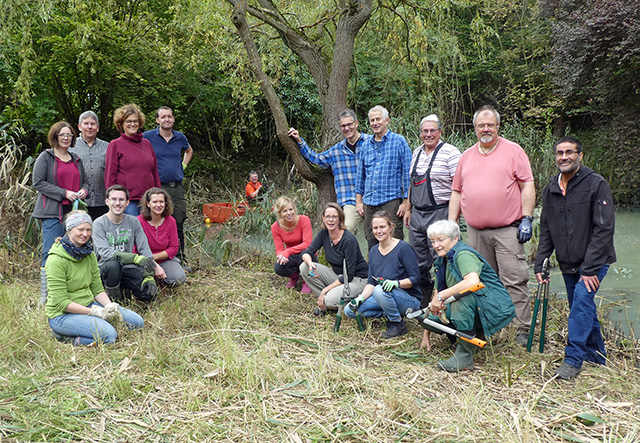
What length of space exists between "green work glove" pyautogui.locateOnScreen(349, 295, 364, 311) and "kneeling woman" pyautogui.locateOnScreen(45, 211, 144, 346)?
1716 millimetres

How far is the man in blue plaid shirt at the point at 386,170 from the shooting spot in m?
4.82

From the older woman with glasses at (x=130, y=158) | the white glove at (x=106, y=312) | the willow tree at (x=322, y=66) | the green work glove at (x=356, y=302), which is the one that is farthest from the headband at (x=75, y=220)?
the willow tree at (x=322, y=66)

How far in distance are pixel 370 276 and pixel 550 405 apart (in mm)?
1676

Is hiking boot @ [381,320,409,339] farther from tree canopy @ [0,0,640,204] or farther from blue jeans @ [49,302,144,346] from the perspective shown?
tree canopy @ [0,0,640,204]

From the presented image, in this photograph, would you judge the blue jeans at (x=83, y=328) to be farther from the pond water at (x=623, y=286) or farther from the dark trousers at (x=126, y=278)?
the pond water at (x=623, y=286)

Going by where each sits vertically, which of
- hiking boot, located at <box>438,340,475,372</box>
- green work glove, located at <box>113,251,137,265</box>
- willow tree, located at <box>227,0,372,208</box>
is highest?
willow tree, located at <box>227,0,372,208</box>

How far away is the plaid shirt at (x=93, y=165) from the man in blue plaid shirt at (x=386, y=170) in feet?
8.36

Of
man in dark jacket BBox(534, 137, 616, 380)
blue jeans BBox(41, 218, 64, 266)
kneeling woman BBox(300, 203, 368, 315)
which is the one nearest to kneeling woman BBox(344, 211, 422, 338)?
kneeling woman BBox(300, 203, 368, 315)

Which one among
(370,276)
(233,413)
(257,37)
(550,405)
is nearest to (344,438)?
(233,413)

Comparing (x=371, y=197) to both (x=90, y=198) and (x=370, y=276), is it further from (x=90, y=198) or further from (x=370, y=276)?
(x=90, y=198)

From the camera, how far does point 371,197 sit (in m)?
4.91

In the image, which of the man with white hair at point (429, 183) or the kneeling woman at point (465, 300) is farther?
the man with white hair at point (429, 183)

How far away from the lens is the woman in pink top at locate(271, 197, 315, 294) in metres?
5.28

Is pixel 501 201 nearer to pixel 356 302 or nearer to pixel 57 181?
pixel 356 302
